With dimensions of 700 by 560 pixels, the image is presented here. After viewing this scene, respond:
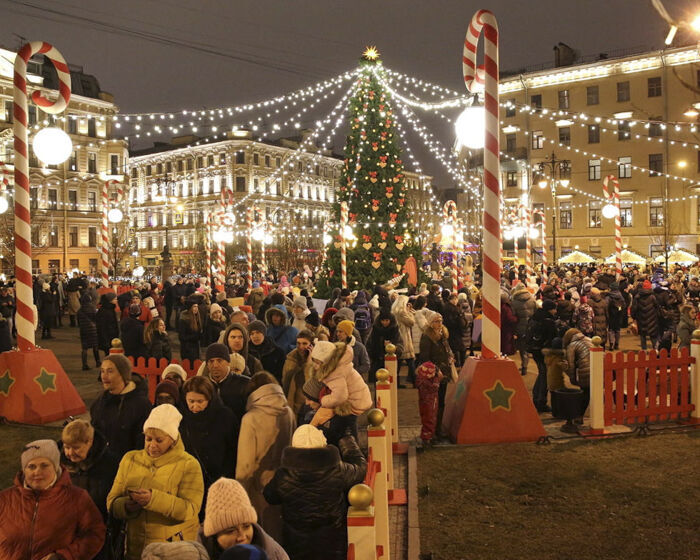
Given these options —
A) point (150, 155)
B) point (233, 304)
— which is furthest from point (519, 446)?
point (150, 155)

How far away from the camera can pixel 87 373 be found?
13188 mm

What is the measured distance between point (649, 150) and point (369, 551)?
55430 millimetres

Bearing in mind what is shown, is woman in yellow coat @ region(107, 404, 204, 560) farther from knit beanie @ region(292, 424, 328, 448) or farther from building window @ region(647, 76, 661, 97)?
→ building window @ region(647, 76, 661, 97)

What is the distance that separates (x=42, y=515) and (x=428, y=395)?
498cm

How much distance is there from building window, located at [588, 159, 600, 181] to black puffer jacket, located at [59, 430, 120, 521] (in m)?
55.3

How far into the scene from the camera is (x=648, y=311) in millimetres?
14281

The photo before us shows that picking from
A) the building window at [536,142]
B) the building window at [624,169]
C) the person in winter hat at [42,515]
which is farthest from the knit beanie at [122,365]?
the building window at [536,142]

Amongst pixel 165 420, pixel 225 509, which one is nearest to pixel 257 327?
pixel 165 420

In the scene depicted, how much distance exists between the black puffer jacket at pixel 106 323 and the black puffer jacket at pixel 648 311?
11.4m

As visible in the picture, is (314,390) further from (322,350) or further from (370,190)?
(370,190)

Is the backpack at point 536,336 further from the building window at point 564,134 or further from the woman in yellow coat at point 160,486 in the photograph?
the building window at point 564,134

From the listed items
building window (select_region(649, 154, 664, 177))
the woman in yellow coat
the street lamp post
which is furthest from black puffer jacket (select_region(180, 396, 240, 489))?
building window (select_region(649, 154, 664, 177))

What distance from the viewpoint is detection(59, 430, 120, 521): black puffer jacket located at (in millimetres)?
4098

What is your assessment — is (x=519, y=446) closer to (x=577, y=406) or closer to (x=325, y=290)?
(x=577, y=406)
